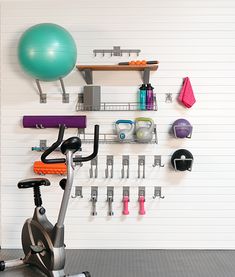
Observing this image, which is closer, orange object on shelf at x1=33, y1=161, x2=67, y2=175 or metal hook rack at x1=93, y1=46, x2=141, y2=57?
orange object on shelf at x1=33, y1=161, x2=67, y2=175

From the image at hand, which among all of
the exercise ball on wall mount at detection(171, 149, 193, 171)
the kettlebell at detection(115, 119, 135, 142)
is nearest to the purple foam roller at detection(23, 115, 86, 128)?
the kettlebell at detection(115, 119, 135, 142)

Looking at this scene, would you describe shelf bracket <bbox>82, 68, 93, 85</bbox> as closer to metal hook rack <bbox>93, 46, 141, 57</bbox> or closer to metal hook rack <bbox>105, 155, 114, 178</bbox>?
metal hook rack <bbox>93, 46, 141, 57</bbox>

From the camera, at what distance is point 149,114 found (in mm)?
4062

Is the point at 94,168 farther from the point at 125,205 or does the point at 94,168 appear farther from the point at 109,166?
the point at 125,205

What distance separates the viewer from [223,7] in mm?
3998

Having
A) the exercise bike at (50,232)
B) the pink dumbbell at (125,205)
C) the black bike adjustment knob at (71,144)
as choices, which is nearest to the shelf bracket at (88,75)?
the exercise bike at (50,232)

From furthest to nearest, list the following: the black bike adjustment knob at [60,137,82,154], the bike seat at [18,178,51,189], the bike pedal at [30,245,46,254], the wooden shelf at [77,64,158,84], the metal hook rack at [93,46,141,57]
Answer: the metal hook rack at [93,46,141,57]
the wooden shelf at [77,64,158,84]
the bike seat at [18,178,51,189]
the bike pedal at [30,245,46,254]
the black bike adjustment knob at [60,137,82,154]

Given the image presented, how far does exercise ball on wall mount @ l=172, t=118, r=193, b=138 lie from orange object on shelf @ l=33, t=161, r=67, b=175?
1320mm

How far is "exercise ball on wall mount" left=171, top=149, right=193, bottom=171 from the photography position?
154 inches

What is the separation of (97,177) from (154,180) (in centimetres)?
68

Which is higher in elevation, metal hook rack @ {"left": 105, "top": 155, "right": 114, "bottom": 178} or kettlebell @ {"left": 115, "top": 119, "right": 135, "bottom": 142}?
kettlebell @ {"left": 115, "top": 119, "right": 135, "bottom": 142}

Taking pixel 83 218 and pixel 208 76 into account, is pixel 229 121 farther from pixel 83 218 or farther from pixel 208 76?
pixel 83 218

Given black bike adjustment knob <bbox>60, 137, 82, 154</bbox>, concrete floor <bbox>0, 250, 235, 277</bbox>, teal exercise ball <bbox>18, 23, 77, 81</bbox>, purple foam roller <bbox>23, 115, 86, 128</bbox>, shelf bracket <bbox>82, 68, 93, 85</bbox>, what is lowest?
concrete floor <bbox>0, 250, 235, 277</bbox>

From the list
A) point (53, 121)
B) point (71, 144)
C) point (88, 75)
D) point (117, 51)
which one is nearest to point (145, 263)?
point (71, 144)
